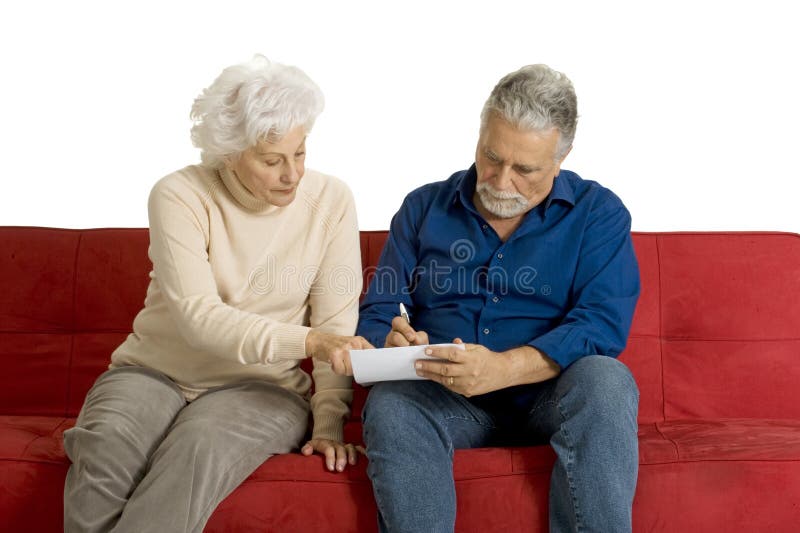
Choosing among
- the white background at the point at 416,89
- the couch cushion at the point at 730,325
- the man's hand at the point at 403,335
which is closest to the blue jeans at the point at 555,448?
the man's hand at the point at 403,335

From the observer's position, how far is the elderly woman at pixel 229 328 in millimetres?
2328

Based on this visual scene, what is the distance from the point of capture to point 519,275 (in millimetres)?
2709

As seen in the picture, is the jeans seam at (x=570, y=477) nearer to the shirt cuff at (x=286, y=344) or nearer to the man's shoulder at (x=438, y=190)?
the shirt cuff at (x=286, y=344)

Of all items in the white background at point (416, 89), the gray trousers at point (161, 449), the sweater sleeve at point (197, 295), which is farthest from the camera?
the white background at point (416, 89)

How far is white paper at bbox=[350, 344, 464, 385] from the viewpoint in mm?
2297

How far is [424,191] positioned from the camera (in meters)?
2.94

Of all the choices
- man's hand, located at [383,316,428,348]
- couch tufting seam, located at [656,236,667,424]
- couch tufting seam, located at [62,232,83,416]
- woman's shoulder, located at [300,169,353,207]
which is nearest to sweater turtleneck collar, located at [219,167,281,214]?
woman's shoulder, located at [300,169,353,207]

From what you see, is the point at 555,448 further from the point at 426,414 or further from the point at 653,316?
the point at 653,316

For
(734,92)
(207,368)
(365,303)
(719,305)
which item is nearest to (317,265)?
(365,303)

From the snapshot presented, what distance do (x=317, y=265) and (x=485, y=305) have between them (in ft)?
1.57

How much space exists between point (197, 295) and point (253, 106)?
19.9 inches

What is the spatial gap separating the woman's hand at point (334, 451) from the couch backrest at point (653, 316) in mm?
563

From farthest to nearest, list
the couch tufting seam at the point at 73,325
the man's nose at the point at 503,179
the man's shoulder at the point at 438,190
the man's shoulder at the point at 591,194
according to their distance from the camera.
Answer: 1. the couch tufting seam at the point at 73,325
2. the man's shoulder at the point at 438,190
3. the man's shoulder at the point at 591,194
4. the man's nose at the point at 503,179

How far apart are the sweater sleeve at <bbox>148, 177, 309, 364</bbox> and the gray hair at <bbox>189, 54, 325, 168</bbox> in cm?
17
